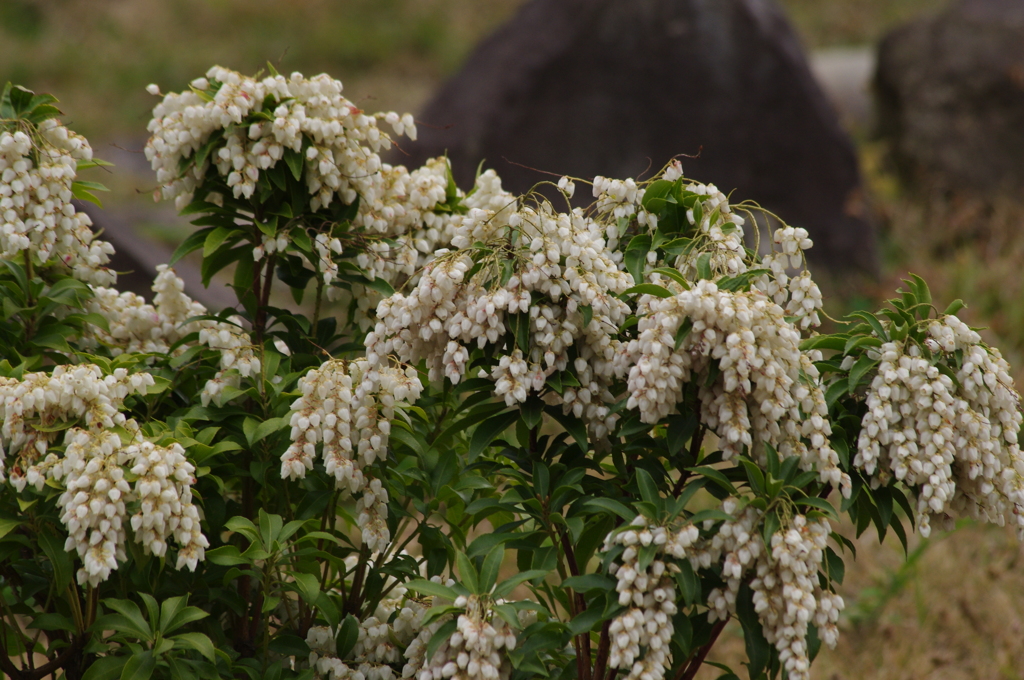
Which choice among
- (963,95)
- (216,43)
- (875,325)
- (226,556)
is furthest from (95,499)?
(216,43)

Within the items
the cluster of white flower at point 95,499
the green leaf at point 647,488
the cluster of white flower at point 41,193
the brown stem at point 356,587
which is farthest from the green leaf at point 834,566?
the cluster of white flower at point 41,193

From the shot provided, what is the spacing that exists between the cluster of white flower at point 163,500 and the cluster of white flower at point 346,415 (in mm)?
231

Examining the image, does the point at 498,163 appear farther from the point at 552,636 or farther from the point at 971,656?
the point at 552,636

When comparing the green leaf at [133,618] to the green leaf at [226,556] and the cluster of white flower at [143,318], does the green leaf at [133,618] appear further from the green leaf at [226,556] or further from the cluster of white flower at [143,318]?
the cluster of white flower at [143,318]

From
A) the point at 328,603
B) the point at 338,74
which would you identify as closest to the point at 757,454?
the point at 328,603

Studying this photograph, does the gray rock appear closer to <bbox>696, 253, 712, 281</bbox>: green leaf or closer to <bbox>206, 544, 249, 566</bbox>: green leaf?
<bbox>696, 253, 712, 281</bbox>: green leaf

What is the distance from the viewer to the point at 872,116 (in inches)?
401

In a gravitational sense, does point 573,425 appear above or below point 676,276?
below

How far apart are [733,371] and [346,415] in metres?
0.90

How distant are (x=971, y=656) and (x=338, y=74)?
40.0ft

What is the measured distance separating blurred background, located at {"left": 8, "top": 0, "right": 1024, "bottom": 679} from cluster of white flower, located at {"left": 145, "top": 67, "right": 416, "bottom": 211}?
159 mm

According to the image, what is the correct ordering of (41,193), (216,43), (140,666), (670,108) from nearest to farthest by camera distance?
(140,666)
(41,193)
(670,108)
(216,43)

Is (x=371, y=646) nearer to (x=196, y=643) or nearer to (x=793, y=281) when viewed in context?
(x=196, y=643)

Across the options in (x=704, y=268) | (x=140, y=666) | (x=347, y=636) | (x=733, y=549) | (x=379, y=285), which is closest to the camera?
(x=733, y=549)
